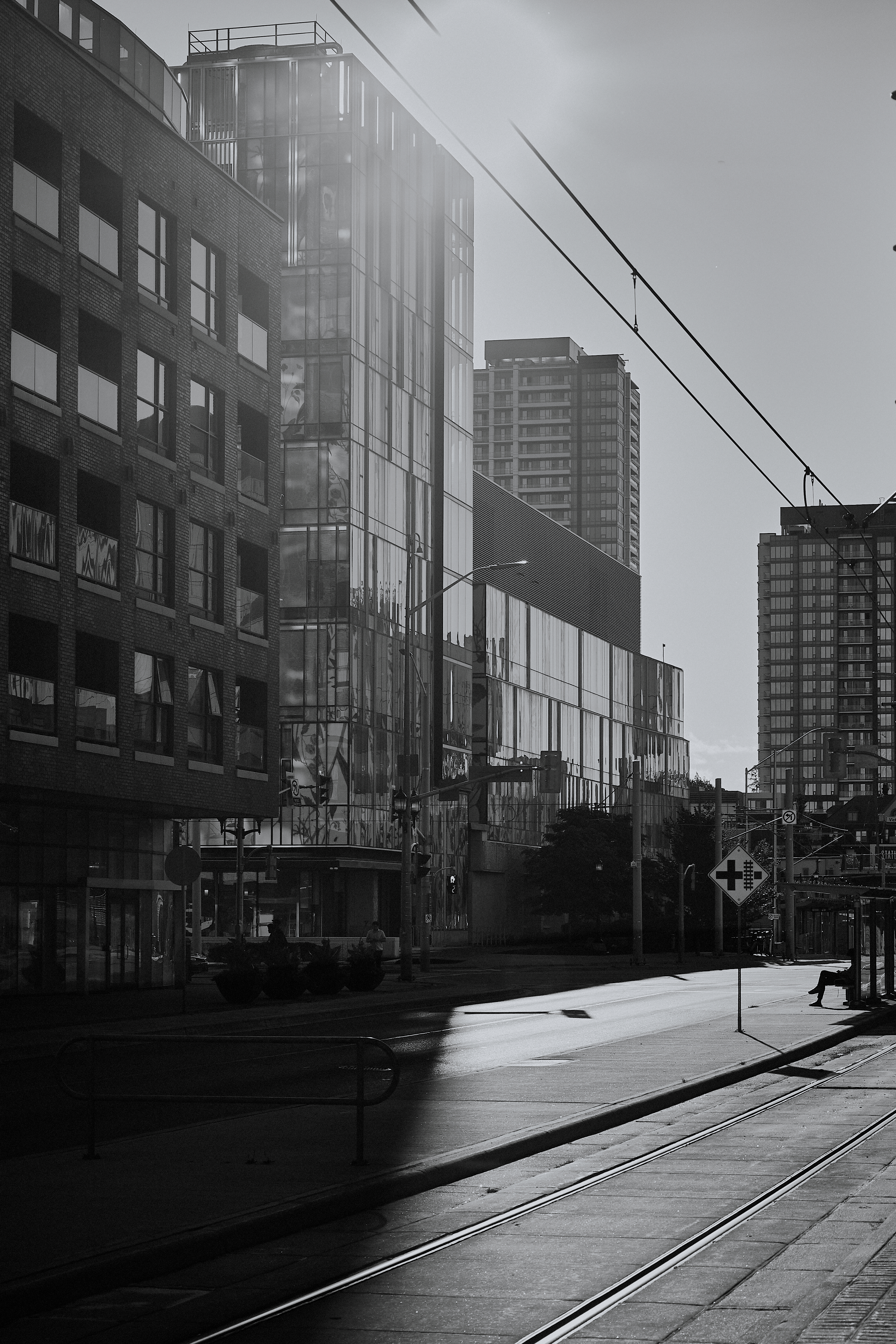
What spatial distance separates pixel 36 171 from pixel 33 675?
10.8 m

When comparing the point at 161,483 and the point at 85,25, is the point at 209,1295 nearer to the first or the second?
the point at 161,483

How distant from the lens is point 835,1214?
10.8m

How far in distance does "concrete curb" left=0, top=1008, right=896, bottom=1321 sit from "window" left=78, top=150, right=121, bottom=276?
88.8 feet

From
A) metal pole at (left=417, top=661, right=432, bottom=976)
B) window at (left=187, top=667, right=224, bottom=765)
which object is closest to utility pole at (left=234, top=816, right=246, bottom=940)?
window at (left=187, top=667, right=224, bottom=765)

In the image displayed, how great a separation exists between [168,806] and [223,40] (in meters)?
53.8

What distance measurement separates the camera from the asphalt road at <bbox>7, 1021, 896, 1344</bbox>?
25.4 ft

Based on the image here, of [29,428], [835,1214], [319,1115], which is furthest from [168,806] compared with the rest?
[835,1214]

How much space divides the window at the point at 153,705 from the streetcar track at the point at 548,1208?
2527cm

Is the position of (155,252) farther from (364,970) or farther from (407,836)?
(364,970)

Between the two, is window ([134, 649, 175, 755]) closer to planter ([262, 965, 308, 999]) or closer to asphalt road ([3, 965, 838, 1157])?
planter ([262, 965, 308, 999])

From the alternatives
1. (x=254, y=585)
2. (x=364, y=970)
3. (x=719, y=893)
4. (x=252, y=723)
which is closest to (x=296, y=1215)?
(x=364, y=970)

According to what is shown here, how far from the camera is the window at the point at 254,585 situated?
45688mm

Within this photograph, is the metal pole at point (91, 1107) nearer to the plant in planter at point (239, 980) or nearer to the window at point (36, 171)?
the plant in planter at point (239, 980)

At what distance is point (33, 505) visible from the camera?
119 feet
